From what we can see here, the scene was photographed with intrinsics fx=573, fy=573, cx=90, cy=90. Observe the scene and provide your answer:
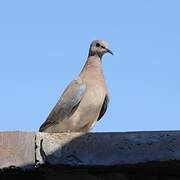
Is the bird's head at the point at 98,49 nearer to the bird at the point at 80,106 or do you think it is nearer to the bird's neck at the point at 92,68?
the bird's neck at the point at 92,68

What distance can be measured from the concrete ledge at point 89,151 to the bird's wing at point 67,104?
2.33m

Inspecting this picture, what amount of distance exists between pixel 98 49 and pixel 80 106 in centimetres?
109

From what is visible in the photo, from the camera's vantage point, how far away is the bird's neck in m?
5.99

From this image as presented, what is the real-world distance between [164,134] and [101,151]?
1.14ft

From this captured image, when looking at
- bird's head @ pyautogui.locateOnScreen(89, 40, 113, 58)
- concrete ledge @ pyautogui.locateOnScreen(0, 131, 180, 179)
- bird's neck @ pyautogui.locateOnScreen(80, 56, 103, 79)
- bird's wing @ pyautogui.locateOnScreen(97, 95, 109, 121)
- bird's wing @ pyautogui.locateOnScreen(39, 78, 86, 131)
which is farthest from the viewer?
bird's head @ pyautogui.locateOnScreen(89, 40, 113, 58)

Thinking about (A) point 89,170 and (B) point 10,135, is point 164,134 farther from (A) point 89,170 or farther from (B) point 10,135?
(B) point 10,135

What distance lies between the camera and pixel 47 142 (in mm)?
3127

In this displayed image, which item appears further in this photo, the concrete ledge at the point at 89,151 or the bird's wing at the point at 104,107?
the bird's wing at the point at 104,107

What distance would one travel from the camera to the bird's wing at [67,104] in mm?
5491

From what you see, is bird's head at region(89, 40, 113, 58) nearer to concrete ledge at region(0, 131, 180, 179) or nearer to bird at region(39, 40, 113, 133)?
bird at region(39, 40, 113, 133)

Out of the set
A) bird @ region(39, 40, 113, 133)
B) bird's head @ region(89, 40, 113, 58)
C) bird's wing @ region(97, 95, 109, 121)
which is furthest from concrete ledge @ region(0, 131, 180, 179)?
bird's head @ region(89, 40, 113, 58)

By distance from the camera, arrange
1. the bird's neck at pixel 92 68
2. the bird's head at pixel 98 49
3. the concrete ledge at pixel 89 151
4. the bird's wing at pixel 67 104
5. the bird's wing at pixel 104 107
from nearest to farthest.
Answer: the concrete ledge at pixel 89 151
the bird's wing at pixel 67 104
the bird's wing at pixel 104 107
the bird's neck at pixel 92 68
the bird's head at pixel 98 49

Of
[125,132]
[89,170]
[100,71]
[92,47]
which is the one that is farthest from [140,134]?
[92,47]

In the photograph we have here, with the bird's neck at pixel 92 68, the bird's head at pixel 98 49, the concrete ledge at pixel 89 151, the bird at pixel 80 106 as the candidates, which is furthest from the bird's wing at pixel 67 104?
the concrete ledge at pixel 89 151
